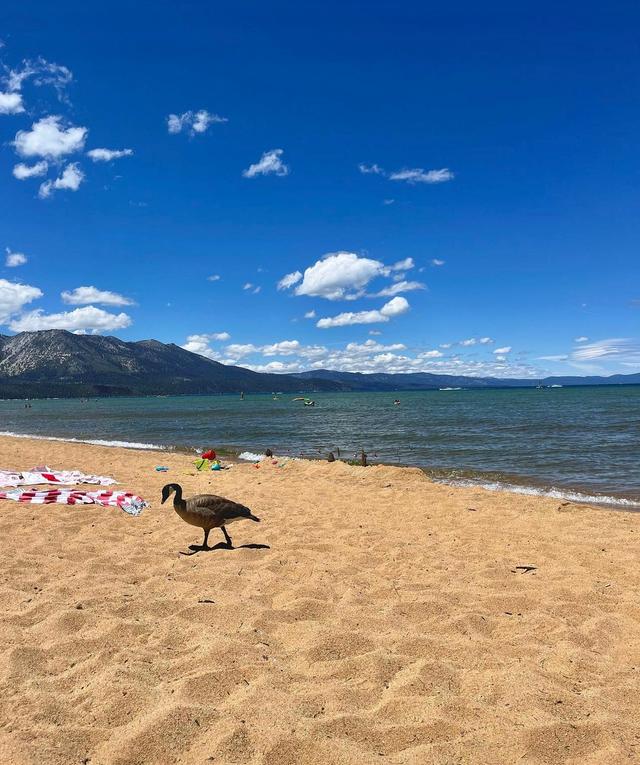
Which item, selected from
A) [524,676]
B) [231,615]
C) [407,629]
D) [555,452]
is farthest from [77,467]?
[555,452]

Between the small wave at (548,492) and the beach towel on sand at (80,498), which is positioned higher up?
the beach towel on sand at (80,498)

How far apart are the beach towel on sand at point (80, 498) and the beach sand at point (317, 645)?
1.30 metres

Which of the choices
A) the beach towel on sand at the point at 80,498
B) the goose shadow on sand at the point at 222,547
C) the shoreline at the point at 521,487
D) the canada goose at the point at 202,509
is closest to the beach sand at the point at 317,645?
the goose shadow on sand at the point at 222,547

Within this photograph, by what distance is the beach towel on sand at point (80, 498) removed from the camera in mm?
10367

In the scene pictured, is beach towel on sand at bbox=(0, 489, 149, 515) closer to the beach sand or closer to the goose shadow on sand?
the beach sand

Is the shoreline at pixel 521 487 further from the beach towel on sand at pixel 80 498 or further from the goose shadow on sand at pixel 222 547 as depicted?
the beach towel on sand at pixel 80 498

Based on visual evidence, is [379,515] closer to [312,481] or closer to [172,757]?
[312,481]

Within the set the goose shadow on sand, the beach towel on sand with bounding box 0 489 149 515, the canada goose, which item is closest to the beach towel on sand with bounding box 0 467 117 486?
the beach towel on sand with bounding box 0 489 149 515

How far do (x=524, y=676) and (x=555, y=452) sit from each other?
20.6 metres

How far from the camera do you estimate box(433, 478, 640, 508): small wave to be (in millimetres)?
13102

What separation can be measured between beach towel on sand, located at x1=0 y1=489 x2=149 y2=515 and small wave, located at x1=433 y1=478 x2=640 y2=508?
9967 mm

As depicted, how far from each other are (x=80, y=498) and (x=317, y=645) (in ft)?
26.6

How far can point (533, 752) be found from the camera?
10.3 feet

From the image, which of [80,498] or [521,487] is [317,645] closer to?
[80,498]
